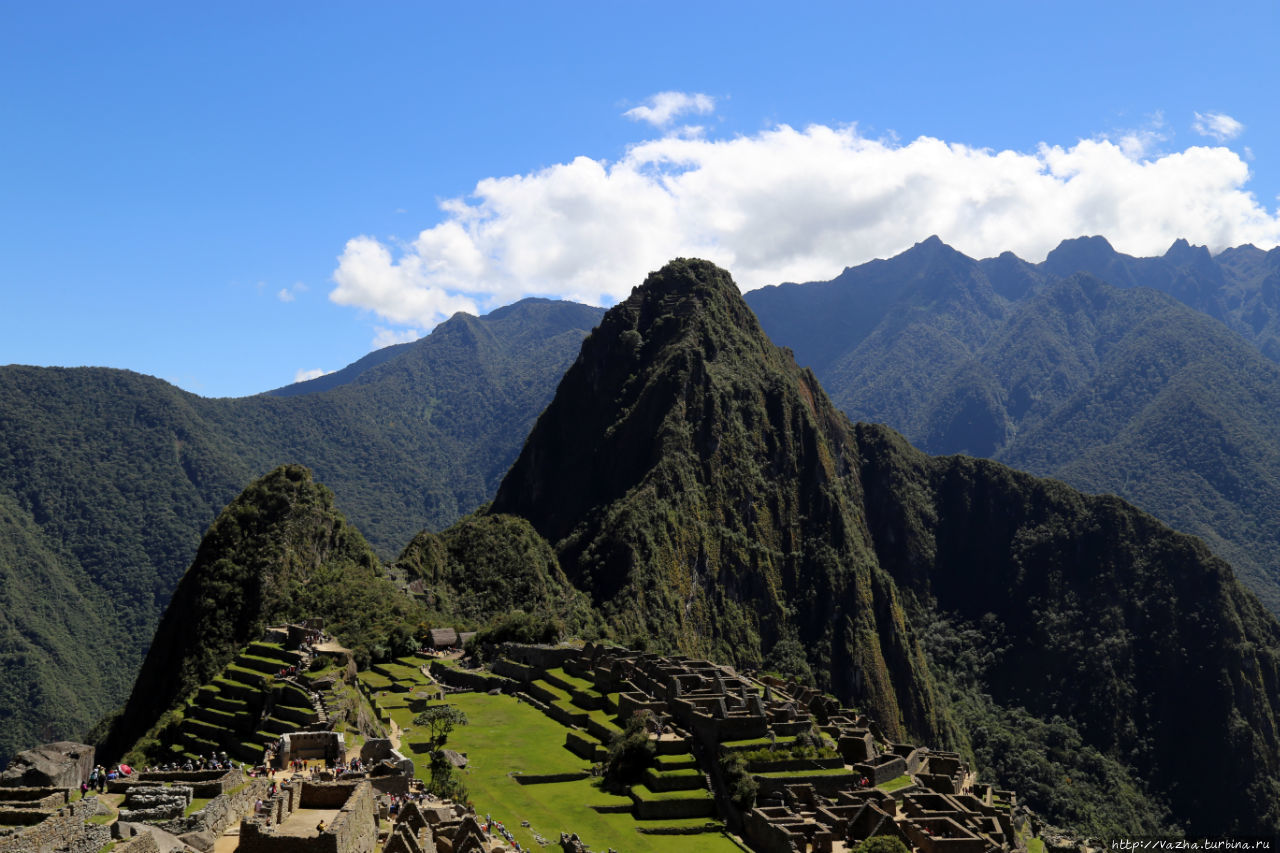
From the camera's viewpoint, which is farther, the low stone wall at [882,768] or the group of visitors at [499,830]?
the low stone wall at [882,768]

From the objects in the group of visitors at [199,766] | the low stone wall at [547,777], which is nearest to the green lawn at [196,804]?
the group of visitors at [199,766]

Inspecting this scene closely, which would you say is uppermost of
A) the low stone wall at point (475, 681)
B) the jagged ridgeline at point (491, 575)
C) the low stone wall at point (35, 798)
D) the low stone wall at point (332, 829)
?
the jagged ridgeline at point (491, 575)

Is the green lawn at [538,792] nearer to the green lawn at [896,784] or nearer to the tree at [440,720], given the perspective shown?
the tree at [440,720]

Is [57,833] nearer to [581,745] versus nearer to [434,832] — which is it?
[434,832]

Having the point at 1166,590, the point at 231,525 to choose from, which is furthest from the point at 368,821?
the point at 1166,590

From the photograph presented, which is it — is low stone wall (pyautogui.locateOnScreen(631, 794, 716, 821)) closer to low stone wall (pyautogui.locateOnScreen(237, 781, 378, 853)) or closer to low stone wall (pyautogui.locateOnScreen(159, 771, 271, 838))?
low stone wall (pyautogui.locateOnScreen(237, 781, 378, 853))
